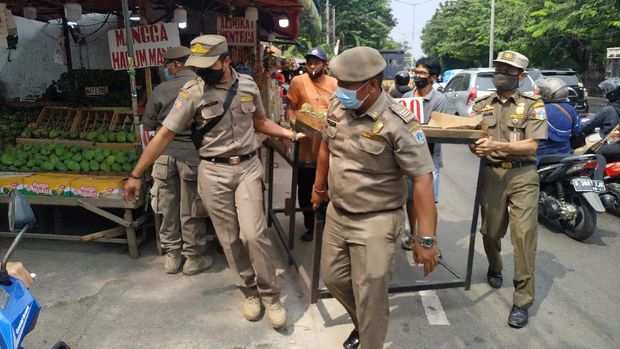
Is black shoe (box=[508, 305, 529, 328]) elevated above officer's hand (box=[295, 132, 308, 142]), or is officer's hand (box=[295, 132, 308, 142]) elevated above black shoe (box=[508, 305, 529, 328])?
officer's hand (box=[295, 132, 308, 142])

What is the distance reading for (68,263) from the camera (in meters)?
4.42

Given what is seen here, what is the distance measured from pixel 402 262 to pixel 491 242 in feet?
3.34

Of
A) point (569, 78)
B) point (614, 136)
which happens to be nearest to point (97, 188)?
point (614, 136)

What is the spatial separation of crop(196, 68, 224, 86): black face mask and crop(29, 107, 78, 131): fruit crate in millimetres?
3072

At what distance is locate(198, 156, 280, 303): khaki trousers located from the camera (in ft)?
10.8

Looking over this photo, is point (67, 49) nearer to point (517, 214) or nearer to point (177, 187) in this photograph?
point (177, 187)

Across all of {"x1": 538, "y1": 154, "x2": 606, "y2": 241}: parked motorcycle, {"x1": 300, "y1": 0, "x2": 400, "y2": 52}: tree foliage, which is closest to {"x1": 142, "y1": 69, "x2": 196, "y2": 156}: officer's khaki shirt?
{"x1": 538, "y1": 154, "x2": 606, "y2": 241}: parked motorcycle

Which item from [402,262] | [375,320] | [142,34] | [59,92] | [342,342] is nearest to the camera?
[375,320]

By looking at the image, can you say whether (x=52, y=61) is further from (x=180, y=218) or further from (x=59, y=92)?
(x=180, y=218)

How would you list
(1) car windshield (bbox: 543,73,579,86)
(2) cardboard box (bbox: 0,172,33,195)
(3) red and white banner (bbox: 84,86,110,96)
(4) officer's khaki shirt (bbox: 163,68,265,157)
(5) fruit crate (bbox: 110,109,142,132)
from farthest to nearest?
1. (1) car windshield (bbox: 543,73,579,86)
2. (3) red and white banner (bbox: 84,86,110,96)
3. (5) fruit crate (bbox: 110,109,142,132)
4. (2) cardboard box (bbox: 0,172,33,195)
5. (4) officer's khaki shirt (bbox: 163,68,265,157)

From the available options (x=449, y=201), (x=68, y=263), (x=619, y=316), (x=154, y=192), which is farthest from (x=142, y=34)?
(x=619, y=316)

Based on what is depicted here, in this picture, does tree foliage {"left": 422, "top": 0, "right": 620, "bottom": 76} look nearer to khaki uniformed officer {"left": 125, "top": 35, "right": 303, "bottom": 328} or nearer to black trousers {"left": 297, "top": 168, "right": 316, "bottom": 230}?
black trousers {"left": 297, "top": 168, "right": 316, "bottom": 230}

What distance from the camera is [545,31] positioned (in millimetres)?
20312

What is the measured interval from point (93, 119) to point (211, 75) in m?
3.13
